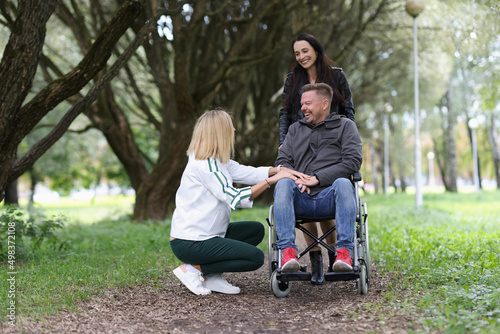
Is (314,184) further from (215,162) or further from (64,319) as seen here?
(64,319)

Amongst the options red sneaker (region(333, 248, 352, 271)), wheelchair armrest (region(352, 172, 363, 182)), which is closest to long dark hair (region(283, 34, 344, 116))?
wheelchair armrest (region(352, 172, 363, 182))

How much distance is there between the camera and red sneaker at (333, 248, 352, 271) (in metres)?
3.91

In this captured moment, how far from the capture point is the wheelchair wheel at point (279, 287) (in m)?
4.26


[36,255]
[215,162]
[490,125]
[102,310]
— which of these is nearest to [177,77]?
[36,255]

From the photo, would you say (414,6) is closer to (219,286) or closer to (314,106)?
(314,106)

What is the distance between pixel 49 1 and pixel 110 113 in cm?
628

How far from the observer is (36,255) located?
6.30 m

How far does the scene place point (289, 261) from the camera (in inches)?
154

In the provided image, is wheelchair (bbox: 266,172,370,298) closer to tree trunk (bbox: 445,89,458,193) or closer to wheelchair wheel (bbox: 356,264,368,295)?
wheelchair wheel (bbox: 356,264,368,295)

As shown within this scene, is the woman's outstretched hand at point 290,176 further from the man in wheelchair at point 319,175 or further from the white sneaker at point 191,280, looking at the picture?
the white sneaker at point 191,280

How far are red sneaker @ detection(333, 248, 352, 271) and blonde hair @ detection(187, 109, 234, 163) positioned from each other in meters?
1.28

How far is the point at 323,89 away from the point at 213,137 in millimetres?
1146

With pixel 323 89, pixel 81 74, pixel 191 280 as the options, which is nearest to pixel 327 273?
pixel 191 280

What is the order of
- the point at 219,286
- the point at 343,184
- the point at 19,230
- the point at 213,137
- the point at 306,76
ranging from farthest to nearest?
the point at 19,230 → the point at 306,76 → the point at 219,286 → the point at 213,137 → the point at 343,184
